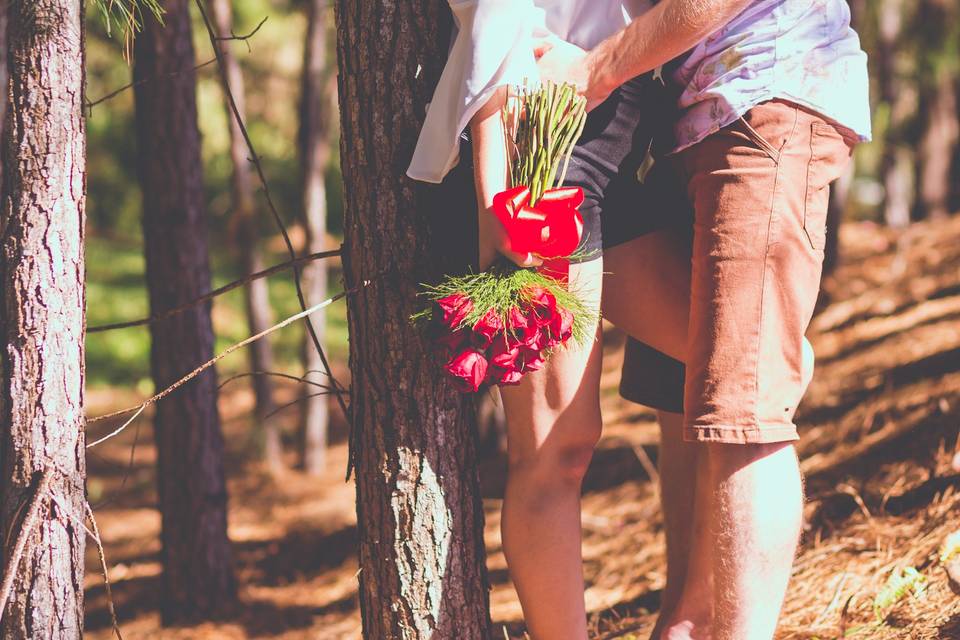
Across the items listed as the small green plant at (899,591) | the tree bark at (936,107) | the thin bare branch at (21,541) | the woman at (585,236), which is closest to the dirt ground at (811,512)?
the small green plant at (899,591)

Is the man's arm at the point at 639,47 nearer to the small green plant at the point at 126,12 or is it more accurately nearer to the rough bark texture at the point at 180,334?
the small green plant at the point at 126,12

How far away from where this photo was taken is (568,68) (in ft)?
6.72

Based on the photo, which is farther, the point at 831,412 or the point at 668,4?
the point at 831,412

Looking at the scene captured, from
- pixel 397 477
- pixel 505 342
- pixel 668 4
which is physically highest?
pixel 668 4

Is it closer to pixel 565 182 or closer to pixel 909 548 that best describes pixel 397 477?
pixel 565 182

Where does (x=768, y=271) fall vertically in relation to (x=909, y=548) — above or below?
above

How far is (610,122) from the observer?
2.16m

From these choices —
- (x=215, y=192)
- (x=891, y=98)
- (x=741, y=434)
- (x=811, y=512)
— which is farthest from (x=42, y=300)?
(x=215, y=192)

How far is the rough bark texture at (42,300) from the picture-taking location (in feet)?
6.61

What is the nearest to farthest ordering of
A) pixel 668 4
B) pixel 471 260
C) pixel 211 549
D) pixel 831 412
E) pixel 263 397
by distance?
pixel 668 4 < pixel 471 260 < pixel 211 549 < pixel 831 412 < pixel 263 397

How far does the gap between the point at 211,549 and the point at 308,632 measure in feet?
1.76

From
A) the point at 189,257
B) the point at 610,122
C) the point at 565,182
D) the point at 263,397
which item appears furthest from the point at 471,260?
the point at 263,397

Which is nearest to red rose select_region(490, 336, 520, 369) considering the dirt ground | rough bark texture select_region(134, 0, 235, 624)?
the dirt ground

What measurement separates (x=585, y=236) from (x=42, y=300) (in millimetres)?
1140
